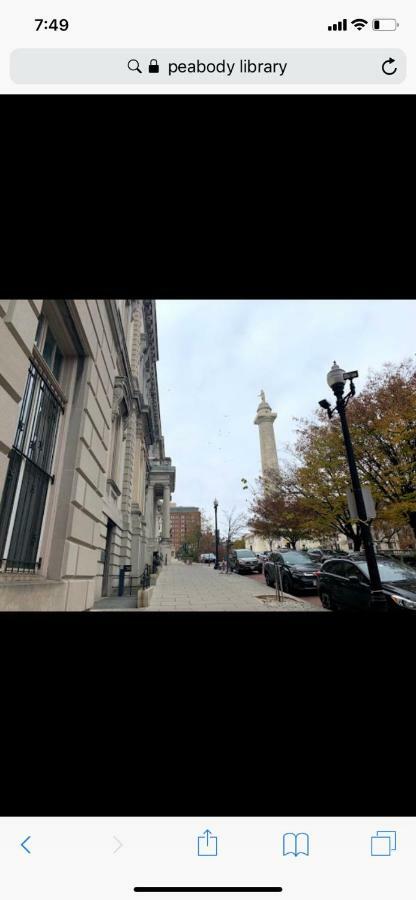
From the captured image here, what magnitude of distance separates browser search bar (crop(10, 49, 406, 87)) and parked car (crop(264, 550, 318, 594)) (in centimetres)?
1164

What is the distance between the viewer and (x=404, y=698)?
1025 millimetres

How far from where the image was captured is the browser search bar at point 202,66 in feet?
3.93

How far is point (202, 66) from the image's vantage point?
1.22m

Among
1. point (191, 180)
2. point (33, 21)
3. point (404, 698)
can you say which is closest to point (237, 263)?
point (191, 180)

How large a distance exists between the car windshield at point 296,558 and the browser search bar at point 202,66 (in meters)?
14.1

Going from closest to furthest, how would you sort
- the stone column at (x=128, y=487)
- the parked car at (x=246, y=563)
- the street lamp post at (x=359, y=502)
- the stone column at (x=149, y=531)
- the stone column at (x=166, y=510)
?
1. the street lamp post at (x=359, y=502)
2. the stone column at (x=128, y=487)
3. the parked car at (x=246, y=563)
4. the stone column at (x=149, y=531)
5. the stone column at (x=166, y=510)

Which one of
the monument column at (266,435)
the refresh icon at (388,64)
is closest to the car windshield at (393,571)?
the refresh icon at (388,64)

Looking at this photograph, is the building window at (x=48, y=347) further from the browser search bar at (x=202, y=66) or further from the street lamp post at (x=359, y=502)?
the street lamp post at (x=359, y=502)

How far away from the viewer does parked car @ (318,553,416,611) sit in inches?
262

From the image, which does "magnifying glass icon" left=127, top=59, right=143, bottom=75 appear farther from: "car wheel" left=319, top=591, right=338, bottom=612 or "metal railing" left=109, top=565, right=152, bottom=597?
"metal railing" left=109, top=565, right=152, bottom=597

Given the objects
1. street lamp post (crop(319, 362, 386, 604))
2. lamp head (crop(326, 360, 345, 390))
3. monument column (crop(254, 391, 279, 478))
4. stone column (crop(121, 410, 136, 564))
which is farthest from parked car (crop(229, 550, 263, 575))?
Result: monument column (crop(254, 391, 279, 478))

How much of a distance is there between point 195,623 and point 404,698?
0.68 metres
